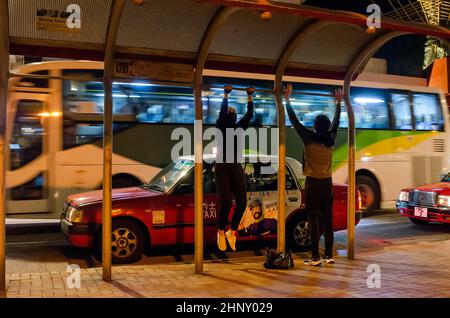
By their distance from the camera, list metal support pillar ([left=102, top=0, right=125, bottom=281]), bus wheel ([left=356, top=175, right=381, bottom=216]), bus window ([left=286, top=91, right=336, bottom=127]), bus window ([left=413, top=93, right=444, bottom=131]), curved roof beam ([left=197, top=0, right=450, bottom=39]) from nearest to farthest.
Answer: curved roof beam ([left=197, top=0, right=450, bottom=39]) → metal support pillar ([left=102, top=0, right=125, bottom=281]) → bus window ([left=286, top=91, right=336, bottom=127]) → bus wheel ([left=356, top=175, right=381, bottom=216]) → bus window ([left=413, top=93, right=444, bottom=131])

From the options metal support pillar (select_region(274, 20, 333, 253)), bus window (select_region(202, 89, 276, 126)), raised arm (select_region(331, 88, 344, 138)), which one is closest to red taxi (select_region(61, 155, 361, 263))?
metal support pillar (select_region(274, 20, 333, 253))

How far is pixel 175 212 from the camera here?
7.52 meters

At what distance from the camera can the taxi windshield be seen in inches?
305

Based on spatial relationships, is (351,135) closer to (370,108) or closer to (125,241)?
(125,241)

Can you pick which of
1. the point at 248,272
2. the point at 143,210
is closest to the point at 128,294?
the point at 248,272

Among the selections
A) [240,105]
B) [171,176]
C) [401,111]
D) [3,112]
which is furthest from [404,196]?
[3,112]

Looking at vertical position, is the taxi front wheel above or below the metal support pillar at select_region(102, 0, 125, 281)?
below

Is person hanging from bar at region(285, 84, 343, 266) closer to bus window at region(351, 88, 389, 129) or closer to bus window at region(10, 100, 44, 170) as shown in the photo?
bus window at region(10, 100, 44, 170)

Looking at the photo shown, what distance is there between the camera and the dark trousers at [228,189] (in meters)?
6.12

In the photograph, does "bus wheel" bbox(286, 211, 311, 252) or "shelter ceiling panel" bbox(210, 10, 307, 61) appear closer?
"shelter ceiling panel" bbox(210, 10, 307, 61)

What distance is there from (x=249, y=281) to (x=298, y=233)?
2744 mm

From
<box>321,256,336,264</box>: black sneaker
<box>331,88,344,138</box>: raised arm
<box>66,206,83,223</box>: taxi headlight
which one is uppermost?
<box>331,88,344,138</box>: raised arm

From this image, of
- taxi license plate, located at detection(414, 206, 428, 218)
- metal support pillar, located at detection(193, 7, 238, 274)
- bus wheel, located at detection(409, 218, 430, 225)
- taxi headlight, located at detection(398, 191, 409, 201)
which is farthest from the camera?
bus wheel, located at detection(409, 218, 430, 225)

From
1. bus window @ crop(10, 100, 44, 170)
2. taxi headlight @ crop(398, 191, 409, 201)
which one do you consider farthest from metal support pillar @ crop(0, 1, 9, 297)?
taxi headlight @ crop(398, 191, 409, 201)
